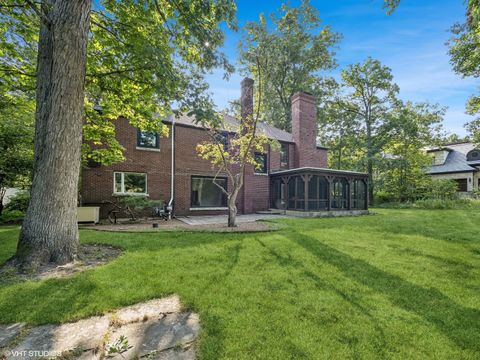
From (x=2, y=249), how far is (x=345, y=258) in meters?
7.61

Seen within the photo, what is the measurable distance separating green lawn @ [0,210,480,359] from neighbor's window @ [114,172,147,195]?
20.2 ft

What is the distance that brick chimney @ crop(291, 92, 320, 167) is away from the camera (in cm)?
1657

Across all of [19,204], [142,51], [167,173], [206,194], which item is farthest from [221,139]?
[19,204]

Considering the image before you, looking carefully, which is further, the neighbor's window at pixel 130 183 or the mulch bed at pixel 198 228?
the neighbor's window at pixel 130 183

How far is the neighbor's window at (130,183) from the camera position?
11.8 metres

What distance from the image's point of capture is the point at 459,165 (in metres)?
25.6

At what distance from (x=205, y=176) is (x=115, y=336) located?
11895 millimetres

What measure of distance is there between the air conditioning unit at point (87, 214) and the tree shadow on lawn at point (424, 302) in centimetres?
957

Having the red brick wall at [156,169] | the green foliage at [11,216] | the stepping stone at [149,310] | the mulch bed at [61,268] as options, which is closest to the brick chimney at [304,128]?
the red brick wall at [156,169]

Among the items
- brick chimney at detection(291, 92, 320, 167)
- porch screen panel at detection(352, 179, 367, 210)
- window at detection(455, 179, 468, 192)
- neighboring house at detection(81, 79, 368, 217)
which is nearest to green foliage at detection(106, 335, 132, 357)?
neighboring house at detection(81, 79, 368, 217)

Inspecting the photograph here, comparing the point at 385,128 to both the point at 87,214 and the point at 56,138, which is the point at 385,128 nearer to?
the point at 87,214

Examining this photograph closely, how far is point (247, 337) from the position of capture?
7.38 feet

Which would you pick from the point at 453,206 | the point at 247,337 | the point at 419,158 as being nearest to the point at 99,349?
the point at 247,337

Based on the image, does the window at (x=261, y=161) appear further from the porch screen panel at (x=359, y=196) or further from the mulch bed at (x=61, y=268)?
the mulch bed at (x=61, y=268)
